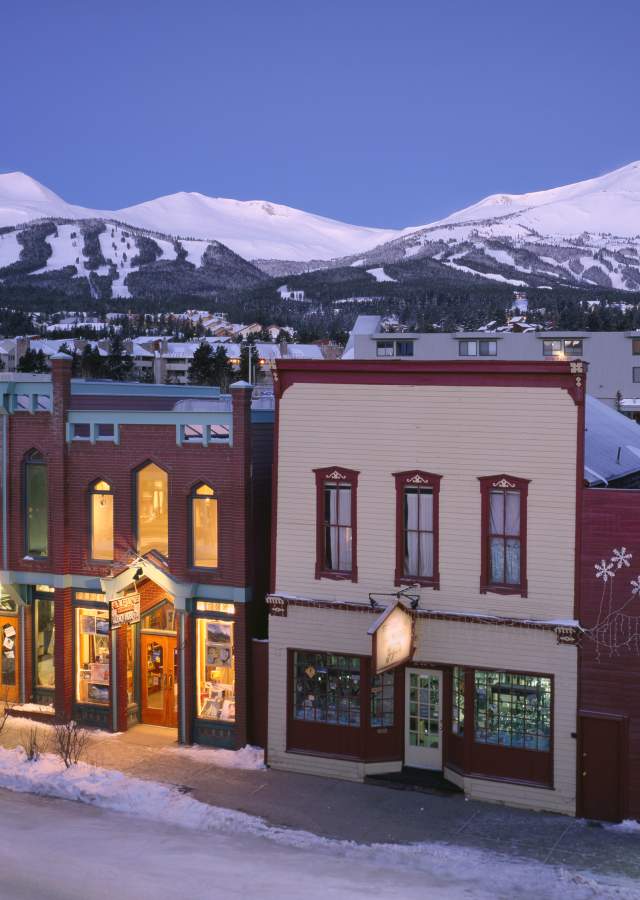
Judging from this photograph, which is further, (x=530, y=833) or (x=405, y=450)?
(x=405, y=450)

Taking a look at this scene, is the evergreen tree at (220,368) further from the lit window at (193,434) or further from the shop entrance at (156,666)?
the lit window at (193,434)

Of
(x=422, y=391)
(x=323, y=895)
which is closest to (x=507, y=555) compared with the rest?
(x=422, y=391)

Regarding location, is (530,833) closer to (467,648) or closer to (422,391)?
(467,648)

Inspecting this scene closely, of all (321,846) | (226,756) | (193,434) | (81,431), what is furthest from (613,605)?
(81,431)

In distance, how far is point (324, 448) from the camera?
829 inches

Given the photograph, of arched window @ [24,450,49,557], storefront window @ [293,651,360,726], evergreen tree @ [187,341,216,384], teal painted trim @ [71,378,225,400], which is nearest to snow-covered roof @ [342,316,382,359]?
evergreen tree @ [187,341,216,384]

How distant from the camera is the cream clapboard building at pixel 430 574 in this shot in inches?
746

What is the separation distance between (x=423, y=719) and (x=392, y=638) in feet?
8.47

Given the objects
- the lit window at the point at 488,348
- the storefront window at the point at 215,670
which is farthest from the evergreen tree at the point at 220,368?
the storefront window at the point at 215,670

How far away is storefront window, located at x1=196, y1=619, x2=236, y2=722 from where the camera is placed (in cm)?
2267

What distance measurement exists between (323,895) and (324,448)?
9.34 m

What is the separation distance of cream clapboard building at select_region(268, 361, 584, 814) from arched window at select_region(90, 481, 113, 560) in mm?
4665

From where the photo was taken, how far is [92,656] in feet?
79.7

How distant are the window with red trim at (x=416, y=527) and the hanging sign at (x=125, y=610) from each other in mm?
6938
